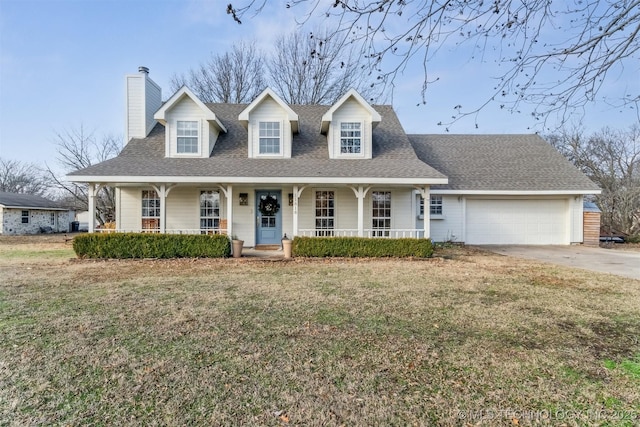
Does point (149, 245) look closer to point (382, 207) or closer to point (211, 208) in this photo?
point (211, 208)

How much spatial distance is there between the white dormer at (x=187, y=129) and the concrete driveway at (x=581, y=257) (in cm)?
1240

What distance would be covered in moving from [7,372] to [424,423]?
383 centimetres

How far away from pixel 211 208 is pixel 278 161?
3.37 m

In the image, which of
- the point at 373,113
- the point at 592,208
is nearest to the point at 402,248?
the point at 373,113

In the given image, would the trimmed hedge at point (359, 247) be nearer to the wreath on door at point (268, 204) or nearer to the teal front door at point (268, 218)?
the teal front door at point (268, 218)

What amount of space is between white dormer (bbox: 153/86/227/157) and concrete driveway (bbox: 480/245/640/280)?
12.4 m

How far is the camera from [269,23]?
150 inches

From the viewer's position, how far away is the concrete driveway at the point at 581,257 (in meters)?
8.83

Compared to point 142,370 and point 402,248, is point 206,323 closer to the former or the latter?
point 142,370

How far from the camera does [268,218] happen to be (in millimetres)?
12703

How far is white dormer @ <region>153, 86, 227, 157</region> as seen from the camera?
12219mm

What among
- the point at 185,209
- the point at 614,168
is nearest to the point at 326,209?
the point at 185,209

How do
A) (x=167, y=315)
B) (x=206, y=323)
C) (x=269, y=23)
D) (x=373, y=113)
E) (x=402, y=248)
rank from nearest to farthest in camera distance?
1. (x=269, y=23)
2. (x=206, y=323)
3. (x=167, y=315)
4. (x=402, y=248)
5. (x=373, y=113)

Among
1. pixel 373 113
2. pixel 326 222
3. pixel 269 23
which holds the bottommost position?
pixel 326 222
